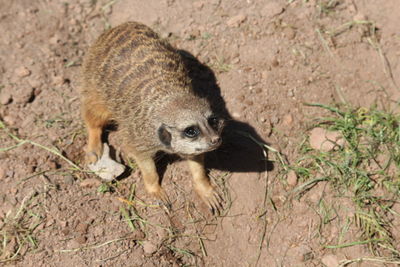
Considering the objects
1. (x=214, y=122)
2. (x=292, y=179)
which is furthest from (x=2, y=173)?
(x=292, y=179)

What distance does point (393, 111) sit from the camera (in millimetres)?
3654

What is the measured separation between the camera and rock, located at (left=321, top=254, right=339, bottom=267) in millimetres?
3027

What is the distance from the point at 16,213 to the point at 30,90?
117cm

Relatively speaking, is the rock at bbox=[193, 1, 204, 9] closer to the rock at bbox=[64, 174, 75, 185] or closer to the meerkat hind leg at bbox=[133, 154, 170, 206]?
the meerkat hind leg at bbox=[133, 154, 170, 206]

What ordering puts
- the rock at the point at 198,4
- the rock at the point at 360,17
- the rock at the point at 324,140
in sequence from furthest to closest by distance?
the rock at the point at 198,4
the rock at the point at 360,17
the rock at the point at 324,140

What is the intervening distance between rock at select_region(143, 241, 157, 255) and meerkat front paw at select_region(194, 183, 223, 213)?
51cm

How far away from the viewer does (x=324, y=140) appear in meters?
3.50

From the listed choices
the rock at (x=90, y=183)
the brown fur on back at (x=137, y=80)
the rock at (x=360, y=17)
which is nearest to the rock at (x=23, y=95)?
the brown fur on back at (x=137, y=80)

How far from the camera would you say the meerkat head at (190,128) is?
8.50 ft

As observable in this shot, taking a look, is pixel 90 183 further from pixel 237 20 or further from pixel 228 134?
pixel 237 20

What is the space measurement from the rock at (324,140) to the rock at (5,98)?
2.53 meters

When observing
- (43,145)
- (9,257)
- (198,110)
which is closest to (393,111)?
(198,110)

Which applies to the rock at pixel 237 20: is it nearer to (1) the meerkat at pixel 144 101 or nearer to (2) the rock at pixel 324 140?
(1) the meerkat at pixel 144 101

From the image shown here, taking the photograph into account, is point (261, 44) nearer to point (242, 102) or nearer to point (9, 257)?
point (242, 102)
